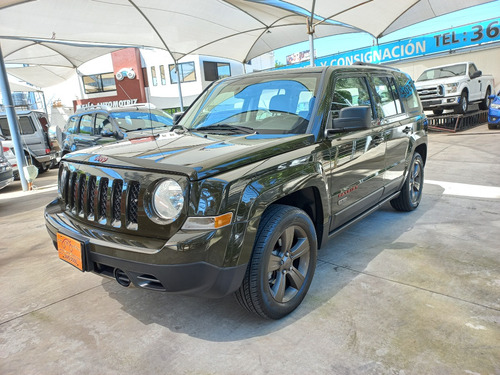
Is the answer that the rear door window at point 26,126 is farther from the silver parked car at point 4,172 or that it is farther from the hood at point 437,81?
the hood at point 437,81

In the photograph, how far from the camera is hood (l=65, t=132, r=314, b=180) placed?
207 centimetres

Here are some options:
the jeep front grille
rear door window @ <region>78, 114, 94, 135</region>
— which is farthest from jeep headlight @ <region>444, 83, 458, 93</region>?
the jeep front grille

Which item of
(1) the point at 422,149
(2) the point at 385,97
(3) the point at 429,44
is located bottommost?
(1) the point at 422,149

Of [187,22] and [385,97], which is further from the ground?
[187,22]

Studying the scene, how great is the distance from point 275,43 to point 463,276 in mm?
19076

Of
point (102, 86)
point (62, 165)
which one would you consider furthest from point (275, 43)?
point (62, 165)

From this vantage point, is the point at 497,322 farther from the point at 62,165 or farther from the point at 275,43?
the point at 275,43

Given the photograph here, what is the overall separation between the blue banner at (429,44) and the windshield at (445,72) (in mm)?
4372

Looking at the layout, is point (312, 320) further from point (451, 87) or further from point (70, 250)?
point (451, 87)

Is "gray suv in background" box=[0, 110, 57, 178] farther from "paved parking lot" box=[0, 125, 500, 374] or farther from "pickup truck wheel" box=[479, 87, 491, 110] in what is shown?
"pickup truck wheel" box=[479, 87, 491, 110]

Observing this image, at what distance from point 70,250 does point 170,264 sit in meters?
0.84

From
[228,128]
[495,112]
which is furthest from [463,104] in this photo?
[228,128]

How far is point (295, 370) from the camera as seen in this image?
2.00 m

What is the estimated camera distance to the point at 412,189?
15.0ft
